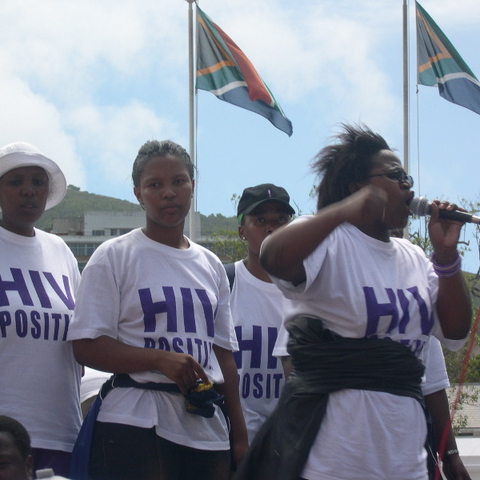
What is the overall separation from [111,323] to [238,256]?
20.4 meters

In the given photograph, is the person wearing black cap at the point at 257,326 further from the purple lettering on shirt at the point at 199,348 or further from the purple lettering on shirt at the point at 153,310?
the purple lettering on shirt at the point at 153,310

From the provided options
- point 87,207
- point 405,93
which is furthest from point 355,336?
point 87,207

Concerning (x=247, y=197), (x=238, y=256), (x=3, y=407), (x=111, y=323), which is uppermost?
(x=247, y=197)

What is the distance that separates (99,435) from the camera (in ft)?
10.9

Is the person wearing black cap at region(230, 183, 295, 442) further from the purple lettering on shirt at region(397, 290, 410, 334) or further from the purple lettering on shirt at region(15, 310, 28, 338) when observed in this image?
the purple lettering on shirt at region(397, 290, 410, 334)

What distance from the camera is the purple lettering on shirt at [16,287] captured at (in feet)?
11.7

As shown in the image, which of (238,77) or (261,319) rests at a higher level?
(238,77)

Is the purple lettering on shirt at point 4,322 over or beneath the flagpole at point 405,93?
beneath

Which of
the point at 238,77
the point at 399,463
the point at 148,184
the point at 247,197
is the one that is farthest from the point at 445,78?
the point at 399,463

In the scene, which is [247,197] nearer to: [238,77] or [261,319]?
[261,319]

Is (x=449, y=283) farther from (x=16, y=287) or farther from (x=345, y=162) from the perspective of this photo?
(x=16, y=287)

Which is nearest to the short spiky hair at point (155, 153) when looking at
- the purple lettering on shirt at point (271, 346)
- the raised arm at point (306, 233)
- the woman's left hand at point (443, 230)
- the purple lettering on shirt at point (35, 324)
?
the purple lettering on shirt at point (35, 324)

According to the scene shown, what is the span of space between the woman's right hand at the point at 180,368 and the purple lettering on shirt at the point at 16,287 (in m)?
0.70

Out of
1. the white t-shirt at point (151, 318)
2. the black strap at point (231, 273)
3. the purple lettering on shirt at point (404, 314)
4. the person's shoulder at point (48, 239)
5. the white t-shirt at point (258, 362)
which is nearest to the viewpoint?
the purple lettering on shirt at point (404, 314)
